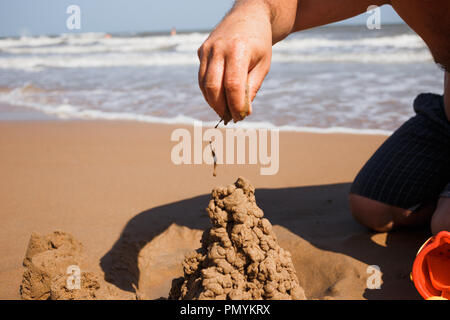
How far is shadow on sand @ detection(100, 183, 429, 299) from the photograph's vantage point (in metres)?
1.99

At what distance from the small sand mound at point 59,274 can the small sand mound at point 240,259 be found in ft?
1.32

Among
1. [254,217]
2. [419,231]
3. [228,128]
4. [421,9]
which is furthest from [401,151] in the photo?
[228,128]

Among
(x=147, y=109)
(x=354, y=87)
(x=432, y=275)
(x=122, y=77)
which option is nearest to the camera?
(x=432, y=275)

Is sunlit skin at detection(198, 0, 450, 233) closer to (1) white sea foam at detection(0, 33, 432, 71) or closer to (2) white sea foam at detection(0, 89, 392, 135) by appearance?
(2) white sea foam at detection(0, 89, 392, 135)

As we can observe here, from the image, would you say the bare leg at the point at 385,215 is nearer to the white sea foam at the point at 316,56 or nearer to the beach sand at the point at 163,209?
the beach sand at the point at 163,209

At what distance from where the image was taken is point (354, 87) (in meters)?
6.63

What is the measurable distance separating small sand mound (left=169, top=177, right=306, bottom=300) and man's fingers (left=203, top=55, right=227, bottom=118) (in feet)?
1.00

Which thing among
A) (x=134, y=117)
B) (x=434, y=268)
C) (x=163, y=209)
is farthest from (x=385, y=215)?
(x=134, y=117)

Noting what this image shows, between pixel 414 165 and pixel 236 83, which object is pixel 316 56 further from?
pixel 236 83

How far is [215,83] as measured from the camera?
3.84 ft

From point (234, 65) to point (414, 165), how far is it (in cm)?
167

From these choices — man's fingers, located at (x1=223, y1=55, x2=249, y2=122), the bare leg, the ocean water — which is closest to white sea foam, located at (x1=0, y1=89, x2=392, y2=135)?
the ocean water

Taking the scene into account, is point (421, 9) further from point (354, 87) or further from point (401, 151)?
point (354, 87)
